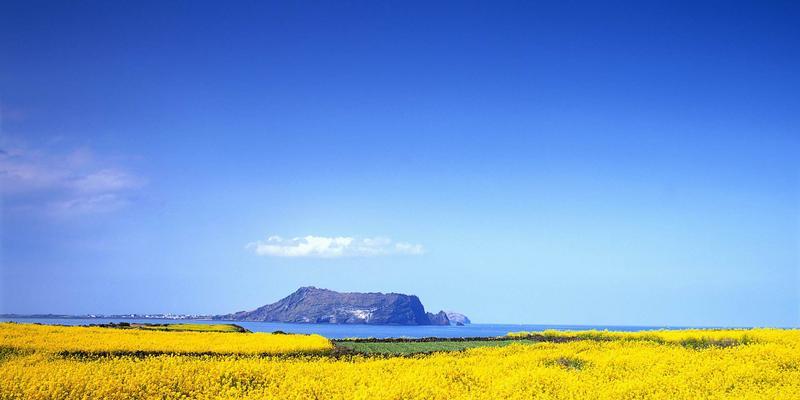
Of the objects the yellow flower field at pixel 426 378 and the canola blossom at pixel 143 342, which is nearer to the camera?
the yellow flower field at pixel 426 378

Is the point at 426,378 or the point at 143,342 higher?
the point at 143,342

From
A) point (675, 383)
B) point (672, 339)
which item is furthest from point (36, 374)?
point (672, 339)

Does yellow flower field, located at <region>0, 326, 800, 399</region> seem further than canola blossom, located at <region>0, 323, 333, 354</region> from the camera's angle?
No

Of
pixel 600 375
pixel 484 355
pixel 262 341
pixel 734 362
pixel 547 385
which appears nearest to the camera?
pixel 547 385

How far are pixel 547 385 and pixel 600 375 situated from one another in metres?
3.10

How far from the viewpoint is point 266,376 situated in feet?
62.6

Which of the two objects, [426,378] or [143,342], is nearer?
[426,378]

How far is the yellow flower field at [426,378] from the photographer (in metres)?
16.8

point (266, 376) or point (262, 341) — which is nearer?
point (266, 376)

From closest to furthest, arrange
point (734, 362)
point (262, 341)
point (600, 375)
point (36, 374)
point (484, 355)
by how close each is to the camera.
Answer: point (36, 374) → point (600, 375) → point (734, 362) → point (484, 355) → point (262, 341)

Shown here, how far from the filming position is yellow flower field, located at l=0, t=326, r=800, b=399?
16.8m

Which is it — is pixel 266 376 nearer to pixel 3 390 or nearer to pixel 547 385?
pixel 3 390

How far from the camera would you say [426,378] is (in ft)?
63.2

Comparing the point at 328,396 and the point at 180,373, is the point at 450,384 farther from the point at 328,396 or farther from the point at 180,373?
the point at 180,373
